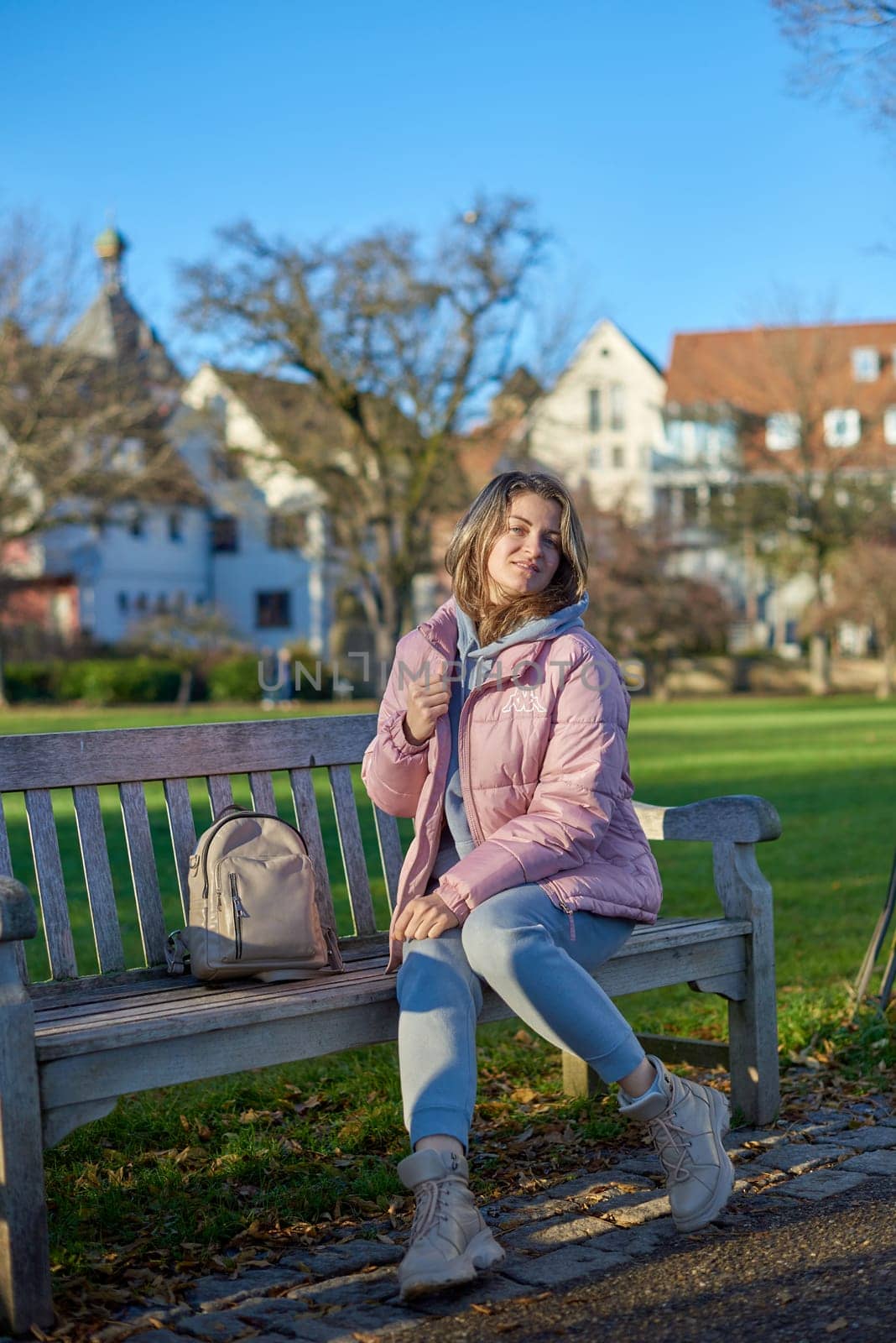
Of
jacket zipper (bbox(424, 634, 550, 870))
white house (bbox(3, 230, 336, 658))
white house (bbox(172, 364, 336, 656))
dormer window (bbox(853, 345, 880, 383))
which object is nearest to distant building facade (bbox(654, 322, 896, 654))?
dormer window (bbox(853, 345, 880, 383))

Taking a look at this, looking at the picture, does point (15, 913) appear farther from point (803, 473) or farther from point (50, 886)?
point (803, 473)

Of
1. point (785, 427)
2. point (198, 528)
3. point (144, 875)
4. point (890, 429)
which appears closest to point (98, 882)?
point (144, 875)

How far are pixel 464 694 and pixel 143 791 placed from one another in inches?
33.9

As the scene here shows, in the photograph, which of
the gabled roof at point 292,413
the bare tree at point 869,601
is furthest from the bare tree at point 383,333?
the bare tree at point 869,601

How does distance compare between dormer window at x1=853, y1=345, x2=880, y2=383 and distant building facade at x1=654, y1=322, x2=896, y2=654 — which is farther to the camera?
dormer window at x1=853, y1=345, x2=880, y2=383

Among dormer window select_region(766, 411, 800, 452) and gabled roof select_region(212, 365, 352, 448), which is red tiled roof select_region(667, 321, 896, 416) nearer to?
dormer window select_region(766, 411, 800, 452)

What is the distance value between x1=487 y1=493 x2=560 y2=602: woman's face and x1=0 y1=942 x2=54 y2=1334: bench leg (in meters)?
1.57

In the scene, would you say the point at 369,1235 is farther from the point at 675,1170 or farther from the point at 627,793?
the point at 627,793

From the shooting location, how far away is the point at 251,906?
3.66 meters

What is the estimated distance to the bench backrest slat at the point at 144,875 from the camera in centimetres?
398

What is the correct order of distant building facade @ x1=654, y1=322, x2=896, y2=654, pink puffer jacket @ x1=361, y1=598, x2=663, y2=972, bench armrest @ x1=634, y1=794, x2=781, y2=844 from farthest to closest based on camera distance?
distant building facade @ x1=654, y1=322, x2=896, y2=654 < bench armrest @ x1=634, y1=794, x2=781, y2=844 < pink puffer jacket @ x1=361, y1=598, x2=663, y2=972

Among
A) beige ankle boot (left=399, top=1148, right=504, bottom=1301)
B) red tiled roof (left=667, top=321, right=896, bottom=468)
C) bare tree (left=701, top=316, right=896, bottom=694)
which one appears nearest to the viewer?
beige ankle boot (left=399, top=1148, right=504, bottom=1301)

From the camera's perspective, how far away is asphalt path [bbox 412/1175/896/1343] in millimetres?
2936

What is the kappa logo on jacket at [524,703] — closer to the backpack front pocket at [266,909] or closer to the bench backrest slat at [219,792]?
the backpack front pocket at [266,909]
